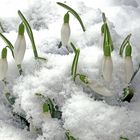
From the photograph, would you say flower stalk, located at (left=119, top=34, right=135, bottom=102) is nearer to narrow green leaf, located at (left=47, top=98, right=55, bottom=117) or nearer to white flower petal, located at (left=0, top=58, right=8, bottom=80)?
narrow green leaf, located at (left=47, top=98, right=55, bottom=117)

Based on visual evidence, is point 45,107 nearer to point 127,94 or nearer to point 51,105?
point 51,105

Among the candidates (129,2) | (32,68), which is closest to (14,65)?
Answer: (32,68)

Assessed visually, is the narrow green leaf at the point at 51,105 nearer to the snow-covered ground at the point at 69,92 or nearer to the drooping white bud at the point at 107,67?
the snow-covered ground at the point at 69,92

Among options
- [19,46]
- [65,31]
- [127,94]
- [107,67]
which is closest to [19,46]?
[19,46]

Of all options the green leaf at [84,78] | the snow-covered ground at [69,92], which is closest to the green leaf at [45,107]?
the snow-covered ground at [69,92]

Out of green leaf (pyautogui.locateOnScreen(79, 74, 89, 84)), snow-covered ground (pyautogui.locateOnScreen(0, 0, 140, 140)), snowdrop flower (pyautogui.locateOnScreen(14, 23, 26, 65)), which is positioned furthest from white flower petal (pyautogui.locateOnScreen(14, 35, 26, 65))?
green leaf (pyautogui.locateOnScreen(79, 74, 89, 84))

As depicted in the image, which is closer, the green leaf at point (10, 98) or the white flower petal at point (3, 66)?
the white flower petal at point (3, 66)
